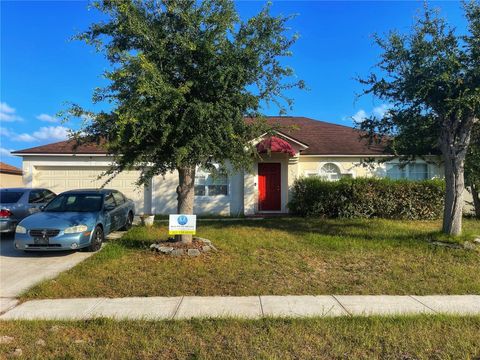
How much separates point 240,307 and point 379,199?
10.4 metres

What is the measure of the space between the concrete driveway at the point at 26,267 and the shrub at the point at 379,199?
29.1ft

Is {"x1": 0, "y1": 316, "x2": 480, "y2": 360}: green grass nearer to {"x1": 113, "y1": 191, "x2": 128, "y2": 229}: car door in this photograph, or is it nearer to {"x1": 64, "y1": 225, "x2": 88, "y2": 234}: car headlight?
{"x1": 64, "y1": 225, "x2": 88, "y2": 234}: car headlight

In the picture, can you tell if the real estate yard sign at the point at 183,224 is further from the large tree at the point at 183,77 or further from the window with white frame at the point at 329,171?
the window with white frame at the point at 329,171

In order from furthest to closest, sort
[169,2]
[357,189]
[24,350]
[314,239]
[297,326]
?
[357,189] < [314,239] < [169,2] < [297,326] < [24,350]

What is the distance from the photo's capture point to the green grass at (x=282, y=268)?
717cm

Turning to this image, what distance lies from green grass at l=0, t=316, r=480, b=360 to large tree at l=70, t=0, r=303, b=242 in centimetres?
402

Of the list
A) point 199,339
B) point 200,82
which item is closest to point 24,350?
point 199,339

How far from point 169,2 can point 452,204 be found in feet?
27.3

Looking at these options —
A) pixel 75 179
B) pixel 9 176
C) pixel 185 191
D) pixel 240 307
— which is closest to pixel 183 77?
pixel 185 191

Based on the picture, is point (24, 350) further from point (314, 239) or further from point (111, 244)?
point (314, 239)

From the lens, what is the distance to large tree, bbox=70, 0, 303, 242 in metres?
8.41

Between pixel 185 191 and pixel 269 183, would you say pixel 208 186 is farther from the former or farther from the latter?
pixel 185 191

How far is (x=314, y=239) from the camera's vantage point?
36.9ft

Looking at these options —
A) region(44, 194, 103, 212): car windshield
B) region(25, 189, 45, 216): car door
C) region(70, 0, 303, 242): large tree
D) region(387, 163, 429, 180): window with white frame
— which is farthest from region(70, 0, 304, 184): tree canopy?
region(387, 163, 429, 180): window with white frame
